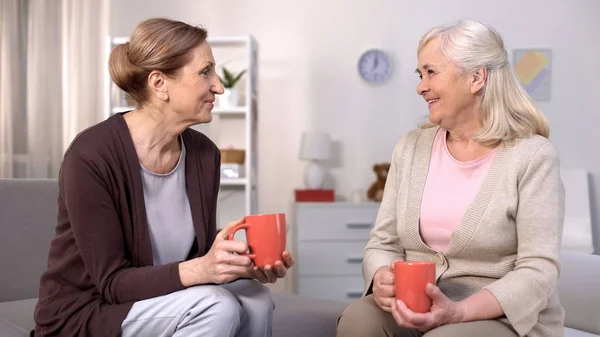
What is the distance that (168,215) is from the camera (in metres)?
1.80

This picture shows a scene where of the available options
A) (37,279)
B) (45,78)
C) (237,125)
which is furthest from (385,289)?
(237,125)

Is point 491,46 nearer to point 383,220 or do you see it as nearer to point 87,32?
point 383,220

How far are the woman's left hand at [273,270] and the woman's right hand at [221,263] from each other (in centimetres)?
4

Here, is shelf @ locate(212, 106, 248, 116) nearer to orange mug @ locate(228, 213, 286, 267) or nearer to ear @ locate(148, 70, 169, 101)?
ear @ locate(148, 70, 169, 101)

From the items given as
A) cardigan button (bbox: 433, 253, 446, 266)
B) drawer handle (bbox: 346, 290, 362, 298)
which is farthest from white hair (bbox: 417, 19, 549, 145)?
drawer handle (bbox: 346, 290, 362, 298)

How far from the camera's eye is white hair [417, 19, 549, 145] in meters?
1.85

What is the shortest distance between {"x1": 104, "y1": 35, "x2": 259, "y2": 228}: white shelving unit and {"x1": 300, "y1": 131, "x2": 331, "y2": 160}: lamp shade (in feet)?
1.08

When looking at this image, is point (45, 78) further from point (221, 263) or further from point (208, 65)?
point (221, 263)

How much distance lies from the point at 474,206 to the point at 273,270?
0.52m

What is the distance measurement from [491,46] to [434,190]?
376mm

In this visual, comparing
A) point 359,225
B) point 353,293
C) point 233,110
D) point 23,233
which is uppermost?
point 233,110

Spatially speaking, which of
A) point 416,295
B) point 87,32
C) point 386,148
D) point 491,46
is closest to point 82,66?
point 87,32

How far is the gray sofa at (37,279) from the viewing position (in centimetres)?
212

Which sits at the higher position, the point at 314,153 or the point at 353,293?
the point at 314,153
